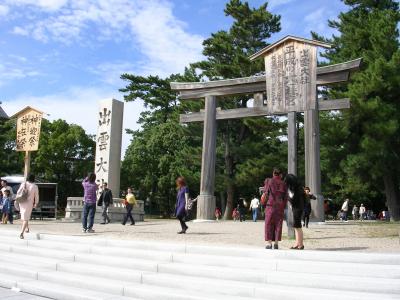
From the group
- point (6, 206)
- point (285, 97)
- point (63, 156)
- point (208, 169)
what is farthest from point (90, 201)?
A: point (63, 156)

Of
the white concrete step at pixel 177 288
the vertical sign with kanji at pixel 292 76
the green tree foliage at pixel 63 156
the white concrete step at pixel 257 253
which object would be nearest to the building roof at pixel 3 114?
the green tree foliage at pixel 63 156

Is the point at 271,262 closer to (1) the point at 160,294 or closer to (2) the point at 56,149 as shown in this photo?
(1) the point at 160,294

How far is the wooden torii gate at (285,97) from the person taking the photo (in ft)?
38.6

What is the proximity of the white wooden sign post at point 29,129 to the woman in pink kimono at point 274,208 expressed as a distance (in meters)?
12.5

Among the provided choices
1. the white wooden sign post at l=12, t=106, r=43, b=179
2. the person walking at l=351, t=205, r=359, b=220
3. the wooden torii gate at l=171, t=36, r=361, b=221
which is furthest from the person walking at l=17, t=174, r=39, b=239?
the person walking at l=351, t=205, r=359, b=220

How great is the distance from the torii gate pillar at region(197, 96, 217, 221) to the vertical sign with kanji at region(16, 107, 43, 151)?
7.18 m

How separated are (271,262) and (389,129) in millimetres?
16476

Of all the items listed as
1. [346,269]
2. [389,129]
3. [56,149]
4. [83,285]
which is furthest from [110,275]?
[56,149]

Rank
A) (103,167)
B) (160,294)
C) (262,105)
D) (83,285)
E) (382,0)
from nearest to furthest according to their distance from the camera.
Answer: (160,294) → (83,285) → (262,105) → (103,167) → (382,0)

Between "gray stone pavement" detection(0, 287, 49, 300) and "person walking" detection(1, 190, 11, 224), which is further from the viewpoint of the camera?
"person walking" detection(1, 190, 11, 224)

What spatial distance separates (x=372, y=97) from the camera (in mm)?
22953

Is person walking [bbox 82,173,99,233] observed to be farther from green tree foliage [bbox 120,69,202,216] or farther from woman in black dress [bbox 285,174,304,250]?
green tree foliage [bbox 120,69,202,216]

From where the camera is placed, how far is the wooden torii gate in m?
11.8

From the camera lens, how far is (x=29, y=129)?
18.2 meters
